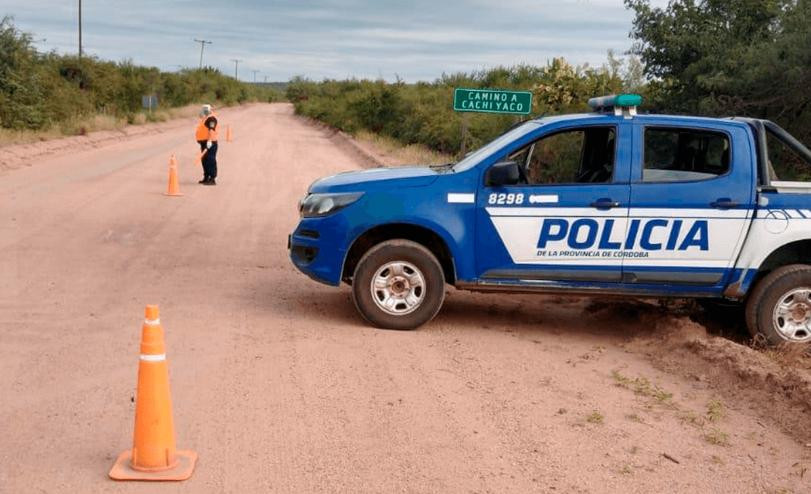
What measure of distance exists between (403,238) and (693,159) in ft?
8.95

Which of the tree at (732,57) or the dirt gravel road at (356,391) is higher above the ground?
the tree at (732,57)

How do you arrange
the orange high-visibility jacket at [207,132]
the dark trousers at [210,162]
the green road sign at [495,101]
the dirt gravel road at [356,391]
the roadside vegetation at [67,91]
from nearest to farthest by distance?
the dirt gravel road at [356,391]
the green road sign at [495,101]
the dark trousers at [210,162]
the orange high-visibility jacket at [207,132]
the roadside vegetation at [67,91]

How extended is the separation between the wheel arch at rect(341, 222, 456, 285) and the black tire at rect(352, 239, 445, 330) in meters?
0.18

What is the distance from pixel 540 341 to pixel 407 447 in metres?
3.06

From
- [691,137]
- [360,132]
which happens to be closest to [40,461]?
[691,137]

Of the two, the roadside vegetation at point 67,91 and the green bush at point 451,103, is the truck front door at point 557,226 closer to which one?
the green bush at point 451,103

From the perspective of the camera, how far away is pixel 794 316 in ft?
26.2

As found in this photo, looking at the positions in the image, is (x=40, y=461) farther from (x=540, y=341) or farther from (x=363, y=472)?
(x=540, y=341)

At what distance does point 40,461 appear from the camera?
16.4 feet

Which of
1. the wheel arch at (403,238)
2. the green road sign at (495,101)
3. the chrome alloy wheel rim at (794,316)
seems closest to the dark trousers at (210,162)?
the green road sign at (495,101)

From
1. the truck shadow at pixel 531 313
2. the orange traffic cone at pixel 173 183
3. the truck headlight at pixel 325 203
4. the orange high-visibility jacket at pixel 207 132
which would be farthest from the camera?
the orange high-visibility jacket at pixel 207 132

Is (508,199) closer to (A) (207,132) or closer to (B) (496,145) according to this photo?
(B) (496,145)

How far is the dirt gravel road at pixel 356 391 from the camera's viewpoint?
509 cm

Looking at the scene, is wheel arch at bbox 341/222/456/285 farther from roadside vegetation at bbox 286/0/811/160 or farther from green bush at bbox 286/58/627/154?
green bush at bbox 286/58/627/154
